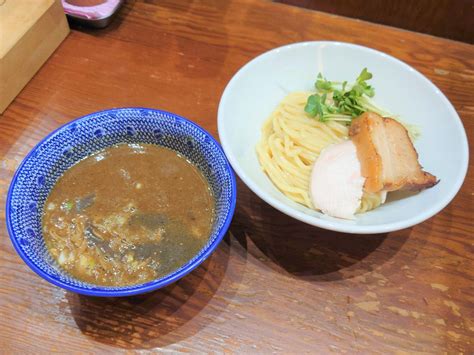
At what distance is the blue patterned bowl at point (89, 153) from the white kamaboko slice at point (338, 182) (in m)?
0.32

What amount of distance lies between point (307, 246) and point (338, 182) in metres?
0.25

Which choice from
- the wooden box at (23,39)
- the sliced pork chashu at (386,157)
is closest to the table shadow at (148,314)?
the sliced pork chashu at (386,157)

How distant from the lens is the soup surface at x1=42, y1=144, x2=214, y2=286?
1.22m

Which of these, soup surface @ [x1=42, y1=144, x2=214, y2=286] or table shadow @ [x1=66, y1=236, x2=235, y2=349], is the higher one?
soup surface @ [x1=42, y1=144, x2=214, y2=286]

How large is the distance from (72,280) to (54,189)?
37 centimetres

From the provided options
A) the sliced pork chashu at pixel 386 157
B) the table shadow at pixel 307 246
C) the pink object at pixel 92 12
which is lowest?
the table shadow at pixel 307 246

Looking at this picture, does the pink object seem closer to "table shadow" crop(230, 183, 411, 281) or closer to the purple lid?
the purple lid

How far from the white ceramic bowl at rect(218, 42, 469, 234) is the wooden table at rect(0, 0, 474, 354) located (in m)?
0.18

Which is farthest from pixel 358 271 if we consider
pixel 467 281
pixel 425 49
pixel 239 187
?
pixel 425 49

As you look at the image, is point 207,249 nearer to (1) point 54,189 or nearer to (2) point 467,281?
(1) point 54,189

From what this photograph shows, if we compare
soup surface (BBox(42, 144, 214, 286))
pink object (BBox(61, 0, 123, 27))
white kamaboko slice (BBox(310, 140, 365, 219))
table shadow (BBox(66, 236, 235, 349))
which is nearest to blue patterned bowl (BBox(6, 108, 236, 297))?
soup surface (BBox(42, 144, 214, 286))

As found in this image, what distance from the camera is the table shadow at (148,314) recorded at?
4.14ft

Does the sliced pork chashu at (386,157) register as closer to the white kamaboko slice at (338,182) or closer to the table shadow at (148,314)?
the white kamaboko slice at (338,182)

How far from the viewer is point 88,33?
2.12m
